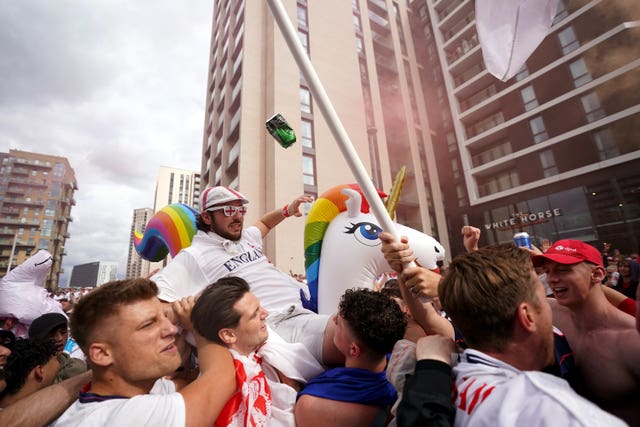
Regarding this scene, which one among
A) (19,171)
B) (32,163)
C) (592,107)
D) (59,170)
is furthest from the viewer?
(59,170)

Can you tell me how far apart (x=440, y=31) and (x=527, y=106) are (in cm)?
982

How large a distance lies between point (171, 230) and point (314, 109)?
16225mm

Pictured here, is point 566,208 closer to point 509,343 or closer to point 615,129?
point 615,129

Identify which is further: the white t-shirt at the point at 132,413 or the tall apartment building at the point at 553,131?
the tall apartment building at the point at 553,131

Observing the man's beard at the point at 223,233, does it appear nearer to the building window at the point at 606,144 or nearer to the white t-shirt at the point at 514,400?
the white t-shirt at the point at 514,400

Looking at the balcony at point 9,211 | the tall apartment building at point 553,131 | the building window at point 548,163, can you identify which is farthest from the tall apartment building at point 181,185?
the building window at point 548,163

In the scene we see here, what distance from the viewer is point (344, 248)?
8.07ft

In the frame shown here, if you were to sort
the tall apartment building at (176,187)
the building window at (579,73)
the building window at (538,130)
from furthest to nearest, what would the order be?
the tall apartment building at (176,187) → the building window at (538,130) → the building window at (579,73)

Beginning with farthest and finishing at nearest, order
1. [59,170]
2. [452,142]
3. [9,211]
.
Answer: [59,170]
[9,211]
[452,142]

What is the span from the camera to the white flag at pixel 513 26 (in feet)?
5.74

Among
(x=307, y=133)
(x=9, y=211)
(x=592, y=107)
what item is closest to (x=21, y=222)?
(x=9, y=211)

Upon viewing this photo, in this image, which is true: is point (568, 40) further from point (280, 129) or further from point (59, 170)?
point (59, 170)

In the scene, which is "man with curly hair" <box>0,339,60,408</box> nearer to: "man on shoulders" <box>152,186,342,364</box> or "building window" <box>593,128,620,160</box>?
"man on shoulders" <box>152,186,342,364</box>

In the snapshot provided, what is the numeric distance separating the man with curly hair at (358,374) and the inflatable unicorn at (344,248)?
2.74 ft
